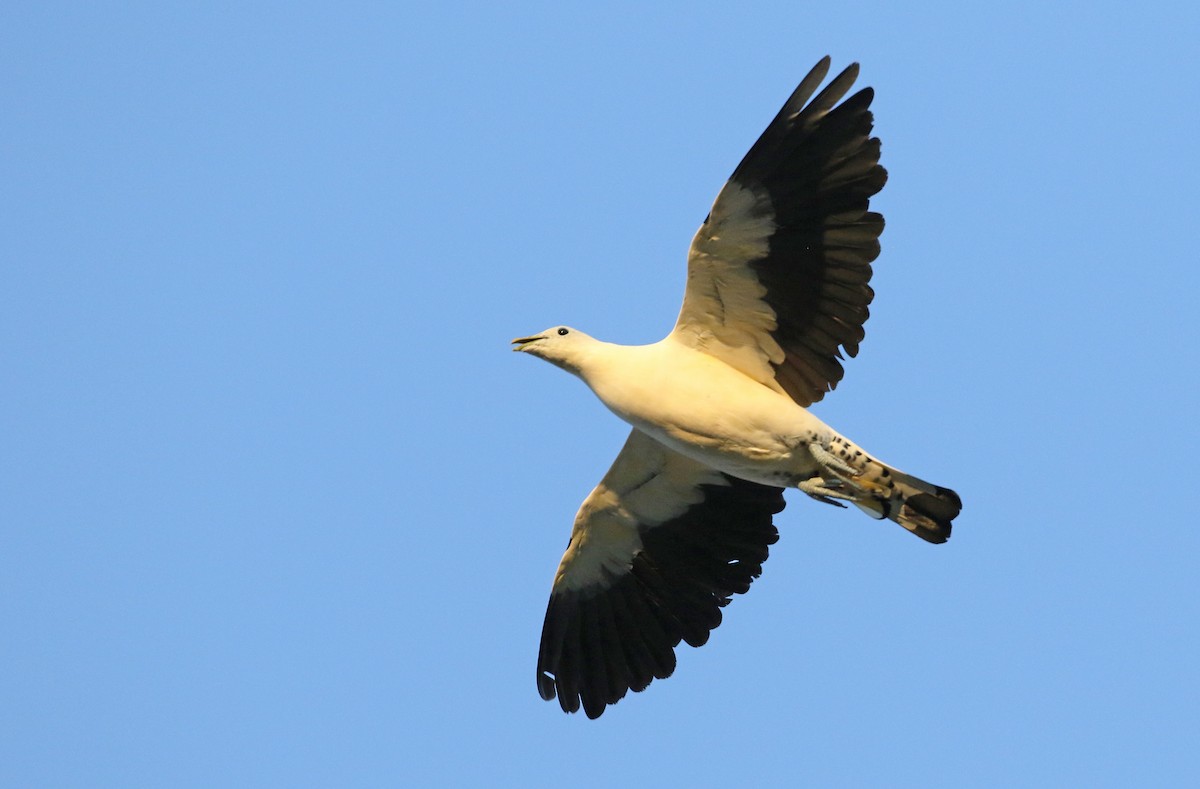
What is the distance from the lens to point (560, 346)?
11359 mm

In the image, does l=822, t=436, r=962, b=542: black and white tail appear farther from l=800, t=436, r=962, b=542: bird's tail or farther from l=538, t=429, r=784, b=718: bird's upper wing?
l=538, t=429, r=784, b=718: bird's upper wing

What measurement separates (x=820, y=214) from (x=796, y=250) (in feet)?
1.03

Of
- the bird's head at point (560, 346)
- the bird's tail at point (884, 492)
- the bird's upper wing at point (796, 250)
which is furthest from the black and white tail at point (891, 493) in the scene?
the bird's head at point (560, 346)

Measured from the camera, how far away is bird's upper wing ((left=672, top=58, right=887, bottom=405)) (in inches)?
410

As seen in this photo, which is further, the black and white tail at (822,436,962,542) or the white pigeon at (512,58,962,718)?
the black and white tail at (822,436,962,542)

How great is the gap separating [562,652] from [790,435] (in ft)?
10.2

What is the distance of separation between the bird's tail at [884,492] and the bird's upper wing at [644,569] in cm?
124

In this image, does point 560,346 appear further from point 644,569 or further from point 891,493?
point 891,493

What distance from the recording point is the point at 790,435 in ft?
35.7

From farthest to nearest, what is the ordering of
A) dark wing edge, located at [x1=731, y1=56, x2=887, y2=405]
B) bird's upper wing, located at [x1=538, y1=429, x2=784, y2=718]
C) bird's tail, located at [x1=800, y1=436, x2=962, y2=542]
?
bird's upper wing, located at [x1=538, y1=429, x2=784, y2=718] < bird's tail, located at [x1=800, y1=436, x2=962, y2=542] < dark wing edge, located at [x1=731, y1=56, x2=887, y2=405]

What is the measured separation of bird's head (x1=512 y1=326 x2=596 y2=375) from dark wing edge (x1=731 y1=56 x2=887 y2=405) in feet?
4.71

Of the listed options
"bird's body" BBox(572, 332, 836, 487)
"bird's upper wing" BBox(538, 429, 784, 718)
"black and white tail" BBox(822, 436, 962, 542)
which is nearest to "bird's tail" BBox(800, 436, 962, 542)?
"black and white tail" BBox(822, 436, 962, 542)

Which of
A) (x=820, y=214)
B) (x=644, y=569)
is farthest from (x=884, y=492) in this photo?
(x=644, y=569)

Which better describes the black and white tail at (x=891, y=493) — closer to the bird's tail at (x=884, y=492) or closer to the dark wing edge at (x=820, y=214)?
the bird's tail at (x=884, y=492)
